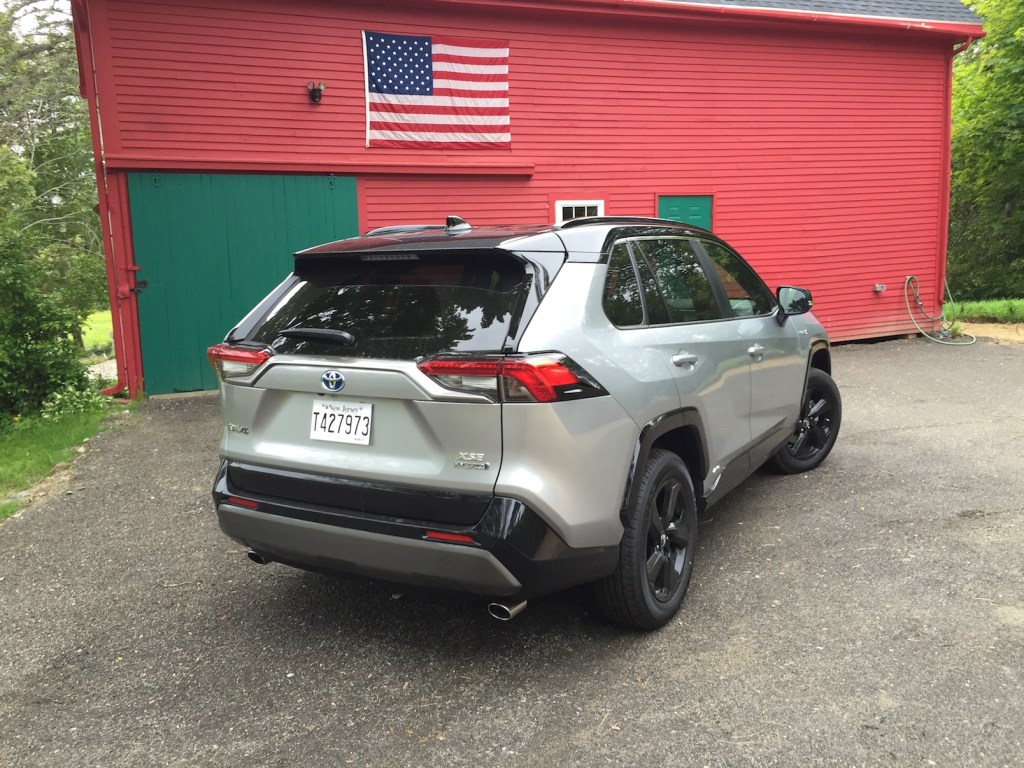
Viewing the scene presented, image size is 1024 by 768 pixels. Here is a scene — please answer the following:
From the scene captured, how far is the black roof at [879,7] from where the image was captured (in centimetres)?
1106

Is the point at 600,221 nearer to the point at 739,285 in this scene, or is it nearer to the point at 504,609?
the point at 739,285

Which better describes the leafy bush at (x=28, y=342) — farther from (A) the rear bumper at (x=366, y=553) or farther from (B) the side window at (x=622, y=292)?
(B) the side window at (x=622, y=292)

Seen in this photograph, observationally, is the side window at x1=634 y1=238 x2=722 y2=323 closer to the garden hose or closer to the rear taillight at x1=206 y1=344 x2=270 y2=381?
the rear taillight at x1=206 y1=344 x2=270 y2=381

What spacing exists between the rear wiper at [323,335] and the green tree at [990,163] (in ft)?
65.3

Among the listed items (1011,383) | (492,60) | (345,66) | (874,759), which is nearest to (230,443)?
(874,759)

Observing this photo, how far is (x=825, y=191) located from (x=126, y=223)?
961cm

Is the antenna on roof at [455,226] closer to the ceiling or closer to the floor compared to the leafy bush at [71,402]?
closer to the ceiling

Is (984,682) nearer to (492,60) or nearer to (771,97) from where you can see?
(492,60)

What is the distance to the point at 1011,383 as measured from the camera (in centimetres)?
892

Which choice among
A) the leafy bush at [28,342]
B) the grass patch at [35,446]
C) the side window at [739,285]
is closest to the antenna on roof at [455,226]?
the side window at [739,285]

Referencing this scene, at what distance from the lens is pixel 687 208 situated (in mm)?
11391

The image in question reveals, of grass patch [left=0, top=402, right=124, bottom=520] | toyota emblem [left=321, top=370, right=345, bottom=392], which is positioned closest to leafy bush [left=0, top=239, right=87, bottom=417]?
grass patch [left=0, top=402, right=124, bottom=520]

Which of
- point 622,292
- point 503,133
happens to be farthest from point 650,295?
point 503,133

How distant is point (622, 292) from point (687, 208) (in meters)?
8.59
